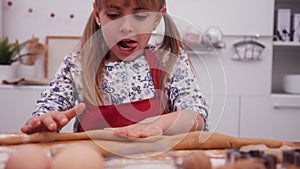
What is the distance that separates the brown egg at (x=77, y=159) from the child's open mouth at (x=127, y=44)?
48cm

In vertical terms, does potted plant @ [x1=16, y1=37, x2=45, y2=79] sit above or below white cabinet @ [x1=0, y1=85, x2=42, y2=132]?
above

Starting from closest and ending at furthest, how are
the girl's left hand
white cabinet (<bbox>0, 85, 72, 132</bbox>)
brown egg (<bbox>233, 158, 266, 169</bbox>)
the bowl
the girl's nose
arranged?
brown egg (<bbox>233, 158, 266, 169</bbox>) → the girl's left hand → the girl's nose → white cabinet (<bbox>0, 85, 72, 132</bbox>) → the bowl

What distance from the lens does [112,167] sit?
0.60 metres

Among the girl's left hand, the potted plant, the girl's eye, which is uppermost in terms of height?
the girl's eye

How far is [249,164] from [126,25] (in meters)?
0.53

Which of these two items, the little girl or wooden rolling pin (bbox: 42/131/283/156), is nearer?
wooden rolling pin (bbox: 42/131/283/156)

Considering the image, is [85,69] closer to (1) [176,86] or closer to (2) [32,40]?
(1) [176,86]

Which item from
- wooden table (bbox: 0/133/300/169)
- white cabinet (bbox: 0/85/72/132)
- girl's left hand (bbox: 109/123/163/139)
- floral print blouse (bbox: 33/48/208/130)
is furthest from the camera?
white cabinet (bbox: 0/85/72/132)

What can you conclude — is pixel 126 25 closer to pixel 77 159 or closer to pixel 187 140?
pixel 187 140

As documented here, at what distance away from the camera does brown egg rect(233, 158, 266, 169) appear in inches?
18.6

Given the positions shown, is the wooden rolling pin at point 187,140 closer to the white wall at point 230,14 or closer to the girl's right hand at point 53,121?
the girl's right hand at point 53,121

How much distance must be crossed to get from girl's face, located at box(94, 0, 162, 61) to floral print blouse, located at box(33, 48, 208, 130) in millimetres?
90

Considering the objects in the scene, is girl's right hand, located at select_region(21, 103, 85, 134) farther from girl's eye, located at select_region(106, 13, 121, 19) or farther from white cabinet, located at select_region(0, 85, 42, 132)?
white cabinet, located at select_region(0, 85, 42, 132)

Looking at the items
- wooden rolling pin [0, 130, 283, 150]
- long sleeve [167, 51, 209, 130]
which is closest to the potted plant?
long sleeve [167, 51, 209, 130]
